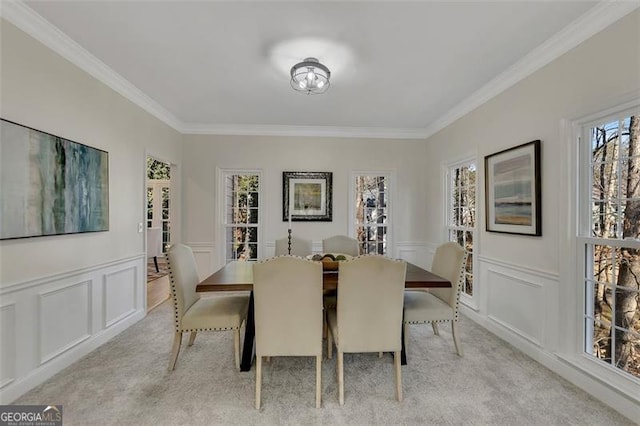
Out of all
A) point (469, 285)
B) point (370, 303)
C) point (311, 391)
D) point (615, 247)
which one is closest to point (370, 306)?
point (370, 303)

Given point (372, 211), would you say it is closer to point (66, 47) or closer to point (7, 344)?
point (66, 47)

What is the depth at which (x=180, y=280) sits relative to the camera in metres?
2.31

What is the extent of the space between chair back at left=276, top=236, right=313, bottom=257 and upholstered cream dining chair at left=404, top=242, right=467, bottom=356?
1.37 m

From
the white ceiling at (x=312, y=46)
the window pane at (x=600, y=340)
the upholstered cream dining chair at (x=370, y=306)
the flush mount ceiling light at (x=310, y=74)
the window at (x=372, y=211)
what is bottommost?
the window pane at (x=600, y=340)

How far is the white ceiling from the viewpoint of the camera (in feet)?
6.12

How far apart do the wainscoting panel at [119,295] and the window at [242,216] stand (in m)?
1.47

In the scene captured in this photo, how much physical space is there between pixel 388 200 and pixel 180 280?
3.28 meters

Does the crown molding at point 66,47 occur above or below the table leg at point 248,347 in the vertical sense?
above

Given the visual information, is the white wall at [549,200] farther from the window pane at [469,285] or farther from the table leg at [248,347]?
the table leg at [248,347]

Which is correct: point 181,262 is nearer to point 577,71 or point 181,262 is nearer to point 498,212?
point 498,212

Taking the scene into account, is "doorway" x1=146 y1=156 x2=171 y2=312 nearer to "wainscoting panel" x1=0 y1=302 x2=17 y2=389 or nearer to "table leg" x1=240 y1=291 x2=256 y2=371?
"wainscoting panel" x1=0 y1=302 x2=17 y2=389

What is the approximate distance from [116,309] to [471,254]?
4056 millimetres

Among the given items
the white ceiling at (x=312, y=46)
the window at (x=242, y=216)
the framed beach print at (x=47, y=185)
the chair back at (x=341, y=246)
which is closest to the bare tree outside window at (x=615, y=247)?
the white ceiling at (x=312, y=46)

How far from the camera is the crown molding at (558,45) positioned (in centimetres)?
180
